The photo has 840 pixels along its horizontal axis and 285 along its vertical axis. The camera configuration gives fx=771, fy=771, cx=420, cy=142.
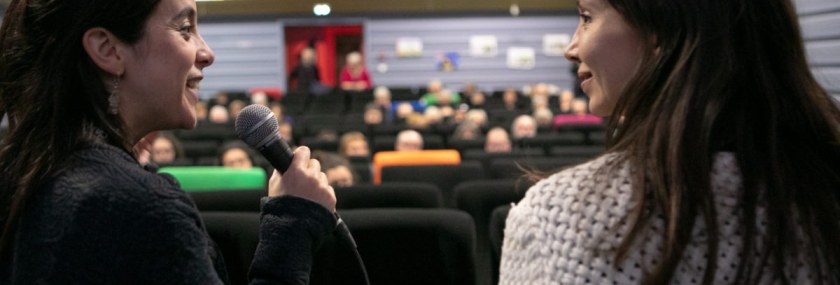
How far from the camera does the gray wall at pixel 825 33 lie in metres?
4.67

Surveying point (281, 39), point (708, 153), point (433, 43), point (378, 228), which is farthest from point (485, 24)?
point (708, 153)

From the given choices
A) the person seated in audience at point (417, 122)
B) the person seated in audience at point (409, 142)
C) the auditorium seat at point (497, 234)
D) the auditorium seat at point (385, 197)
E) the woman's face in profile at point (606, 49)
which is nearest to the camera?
the woman's face in profile at point (606, 49)

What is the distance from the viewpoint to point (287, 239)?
1.03 m

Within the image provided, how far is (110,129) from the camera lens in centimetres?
100

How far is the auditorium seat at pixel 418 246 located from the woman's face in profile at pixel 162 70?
3.02 ft

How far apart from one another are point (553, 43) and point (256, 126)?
52.7 ft

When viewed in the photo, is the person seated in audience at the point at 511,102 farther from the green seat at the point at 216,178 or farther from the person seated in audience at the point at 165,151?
the green seat at the point at 216,178

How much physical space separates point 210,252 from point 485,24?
16.1 meters

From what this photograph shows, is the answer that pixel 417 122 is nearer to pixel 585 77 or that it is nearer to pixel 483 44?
pixel 483 44

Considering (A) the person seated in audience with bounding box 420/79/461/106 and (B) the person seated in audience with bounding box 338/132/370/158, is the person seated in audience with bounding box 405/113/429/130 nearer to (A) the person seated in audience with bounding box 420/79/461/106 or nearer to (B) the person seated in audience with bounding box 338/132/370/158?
(A) the person seated in audience with bounding box 420/79/461/106

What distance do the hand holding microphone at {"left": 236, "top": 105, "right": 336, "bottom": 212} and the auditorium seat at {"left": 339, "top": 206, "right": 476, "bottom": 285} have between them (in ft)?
2.67

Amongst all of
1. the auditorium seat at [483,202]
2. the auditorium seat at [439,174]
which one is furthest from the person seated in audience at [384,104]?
the auditorium seat at [483,202]

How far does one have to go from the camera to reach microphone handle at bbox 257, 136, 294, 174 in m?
1.10

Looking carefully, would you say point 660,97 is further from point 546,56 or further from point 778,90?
point 546,56
